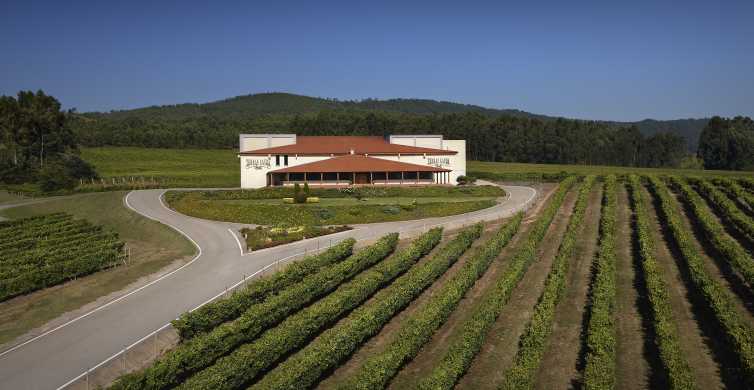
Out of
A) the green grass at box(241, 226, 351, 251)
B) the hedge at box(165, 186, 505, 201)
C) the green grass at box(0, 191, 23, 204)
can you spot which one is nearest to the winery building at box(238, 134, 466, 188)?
the hedge at box(165, 186, 505, 201)

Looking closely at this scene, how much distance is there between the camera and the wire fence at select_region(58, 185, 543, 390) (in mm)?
15211

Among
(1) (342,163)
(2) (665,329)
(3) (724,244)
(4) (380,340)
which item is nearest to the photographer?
(2) (665,329)

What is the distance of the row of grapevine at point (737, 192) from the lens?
4269cm

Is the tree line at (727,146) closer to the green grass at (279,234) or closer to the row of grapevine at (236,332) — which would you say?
the green grass at (279,234)

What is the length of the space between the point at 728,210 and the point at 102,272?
132ft

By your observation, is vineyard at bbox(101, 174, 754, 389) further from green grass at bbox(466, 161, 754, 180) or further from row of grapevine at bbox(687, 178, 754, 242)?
green grass at bbox(466, 161, 754, 180)

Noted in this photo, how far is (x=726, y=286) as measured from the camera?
24281 mm

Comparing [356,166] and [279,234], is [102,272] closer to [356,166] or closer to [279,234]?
[279,234]

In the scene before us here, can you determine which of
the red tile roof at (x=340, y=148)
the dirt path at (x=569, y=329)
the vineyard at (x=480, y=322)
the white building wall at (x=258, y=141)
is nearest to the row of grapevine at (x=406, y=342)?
the vineyard at (x=480, y=322)

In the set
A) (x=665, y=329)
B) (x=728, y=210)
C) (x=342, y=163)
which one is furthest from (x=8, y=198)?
(x=728, y=210)

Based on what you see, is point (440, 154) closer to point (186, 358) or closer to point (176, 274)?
point (176, 274)

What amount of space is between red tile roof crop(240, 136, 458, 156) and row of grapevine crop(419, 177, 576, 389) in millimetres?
33116

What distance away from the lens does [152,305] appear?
2119cm

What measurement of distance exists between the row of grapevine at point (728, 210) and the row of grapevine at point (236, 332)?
78.2ft
